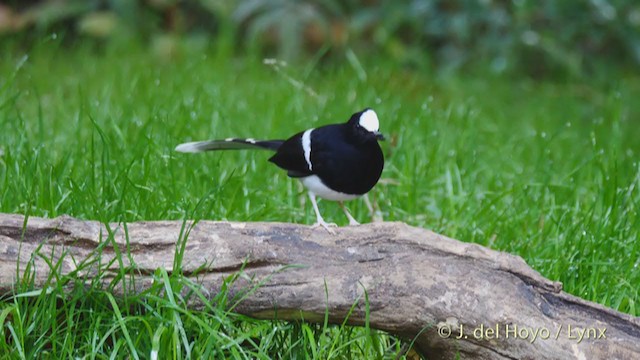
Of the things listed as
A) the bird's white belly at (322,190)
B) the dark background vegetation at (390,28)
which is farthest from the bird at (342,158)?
the dark background vegetation at (390,28)

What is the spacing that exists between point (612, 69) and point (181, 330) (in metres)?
5.41

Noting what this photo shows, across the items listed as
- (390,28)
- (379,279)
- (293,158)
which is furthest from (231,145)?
(390,28)

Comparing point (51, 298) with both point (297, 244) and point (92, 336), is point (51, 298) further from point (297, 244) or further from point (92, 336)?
point (297, 244)

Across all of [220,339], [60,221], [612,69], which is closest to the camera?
[220,339]

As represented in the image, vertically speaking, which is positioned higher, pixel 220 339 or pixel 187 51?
pixel 187 51

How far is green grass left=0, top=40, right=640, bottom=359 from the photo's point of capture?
2.57 meters

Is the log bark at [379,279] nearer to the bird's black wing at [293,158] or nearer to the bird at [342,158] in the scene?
the bird at [342,158]

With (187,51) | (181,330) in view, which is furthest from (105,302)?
(187,51)

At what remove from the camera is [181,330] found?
2.48 meters

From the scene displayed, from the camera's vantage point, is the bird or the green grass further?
the bird

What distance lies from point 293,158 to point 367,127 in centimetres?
37

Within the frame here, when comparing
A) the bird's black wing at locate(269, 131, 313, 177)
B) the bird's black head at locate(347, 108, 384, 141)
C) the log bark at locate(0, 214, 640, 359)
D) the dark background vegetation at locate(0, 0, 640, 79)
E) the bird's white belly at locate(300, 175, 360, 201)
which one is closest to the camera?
the log bark at locate(0, 214, 640, 359)

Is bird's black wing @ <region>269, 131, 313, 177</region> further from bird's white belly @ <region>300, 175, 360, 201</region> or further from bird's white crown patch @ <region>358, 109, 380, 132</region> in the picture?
bird's white crown patch @ <region>358, 109, 380, 132</region>

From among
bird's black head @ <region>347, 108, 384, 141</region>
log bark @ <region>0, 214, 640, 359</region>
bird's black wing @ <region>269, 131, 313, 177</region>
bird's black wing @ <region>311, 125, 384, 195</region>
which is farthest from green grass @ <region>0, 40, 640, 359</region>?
bird's black head @ <region>347, 108, 384, 141</region>
